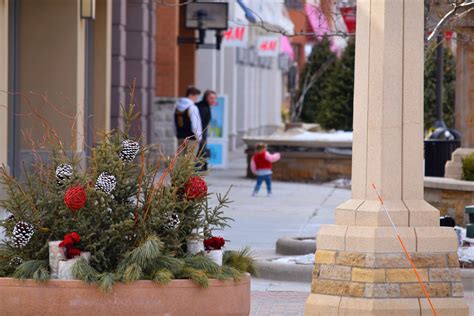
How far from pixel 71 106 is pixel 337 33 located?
23.8ft

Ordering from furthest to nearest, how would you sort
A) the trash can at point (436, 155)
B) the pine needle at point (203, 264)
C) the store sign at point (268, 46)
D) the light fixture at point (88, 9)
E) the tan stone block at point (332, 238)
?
the store sign at point (268, 46) → the trash can at point (436, 155) → the light fixture at point (88, 9) → the tan stone block at point (332, 238) → the pine needle at point (203, 264)

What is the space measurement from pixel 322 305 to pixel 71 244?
1780mm

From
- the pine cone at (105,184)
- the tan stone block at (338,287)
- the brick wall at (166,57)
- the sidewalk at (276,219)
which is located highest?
the brick wall at (166,57)

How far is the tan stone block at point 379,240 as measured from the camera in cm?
853

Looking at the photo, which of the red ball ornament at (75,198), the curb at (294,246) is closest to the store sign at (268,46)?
the curb at (294,246)

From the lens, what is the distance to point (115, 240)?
7.94 metres

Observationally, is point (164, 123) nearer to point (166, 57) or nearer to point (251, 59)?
point (166, 57)

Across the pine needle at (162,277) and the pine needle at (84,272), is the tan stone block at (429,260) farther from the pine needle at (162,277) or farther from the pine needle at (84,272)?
the pine needle at (84,272)

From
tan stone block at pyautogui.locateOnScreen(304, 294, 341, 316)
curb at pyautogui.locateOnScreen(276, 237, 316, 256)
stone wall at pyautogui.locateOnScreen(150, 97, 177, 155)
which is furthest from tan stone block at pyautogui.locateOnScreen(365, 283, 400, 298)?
stone wall at pyautogui.locateOnScreen(150, 97, 177, 155)

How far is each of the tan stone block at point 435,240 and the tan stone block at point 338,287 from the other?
0.45m

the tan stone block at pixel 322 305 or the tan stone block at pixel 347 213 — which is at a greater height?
the tan stone block at pixel 347 213

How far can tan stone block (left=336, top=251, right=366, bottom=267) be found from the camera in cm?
857

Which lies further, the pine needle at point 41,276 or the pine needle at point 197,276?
the pine needle at point 197,276

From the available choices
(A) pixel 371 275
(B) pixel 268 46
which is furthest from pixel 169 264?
(B) pixel 268 46
